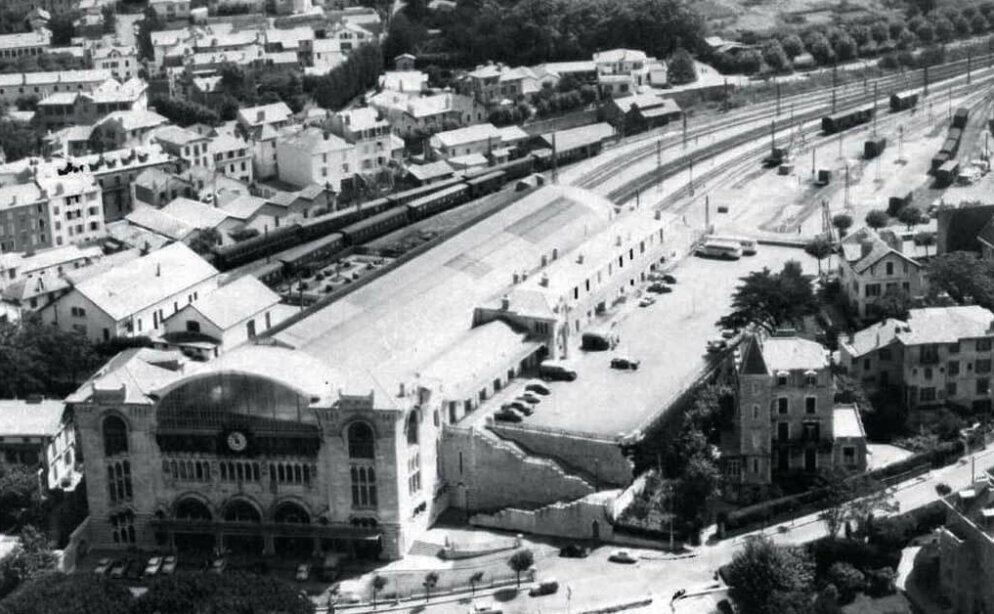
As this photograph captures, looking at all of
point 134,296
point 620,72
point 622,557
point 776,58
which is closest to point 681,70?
point 620,72

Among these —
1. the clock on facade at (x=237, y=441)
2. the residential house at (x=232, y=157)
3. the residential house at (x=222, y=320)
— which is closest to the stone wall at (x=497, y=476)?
the clock on facade at (x=237, y=441)

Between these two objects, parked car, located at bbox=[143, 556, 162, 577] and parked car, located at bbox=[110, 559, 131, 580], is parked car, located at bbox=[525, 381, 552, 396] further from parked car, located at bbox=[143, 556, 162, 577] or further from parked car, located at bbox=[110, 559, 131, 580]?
parked car, located at bbox=[110, 559, 131, 580]

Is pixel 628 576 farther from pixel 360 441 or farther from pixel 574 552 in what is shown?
pixel 360 441

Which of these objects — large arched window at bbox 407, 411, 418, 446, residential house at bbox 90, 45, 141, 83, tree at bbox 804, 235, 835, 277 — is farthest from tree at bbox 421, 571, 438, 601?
residential house at bbox 90, 45, 141, 83

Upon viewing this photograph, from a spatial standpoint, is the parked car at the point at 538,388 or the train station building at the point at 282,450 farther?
the parked car at the point at 538,388

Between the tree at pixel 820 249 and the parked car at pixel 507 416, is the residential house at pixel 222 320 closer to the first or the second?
the parked car at pixel 507 416

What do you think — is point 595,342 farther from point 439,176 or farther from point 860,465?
point 439,176

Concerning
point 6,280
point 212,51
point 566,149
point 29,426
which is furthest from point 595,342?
point 212,51
